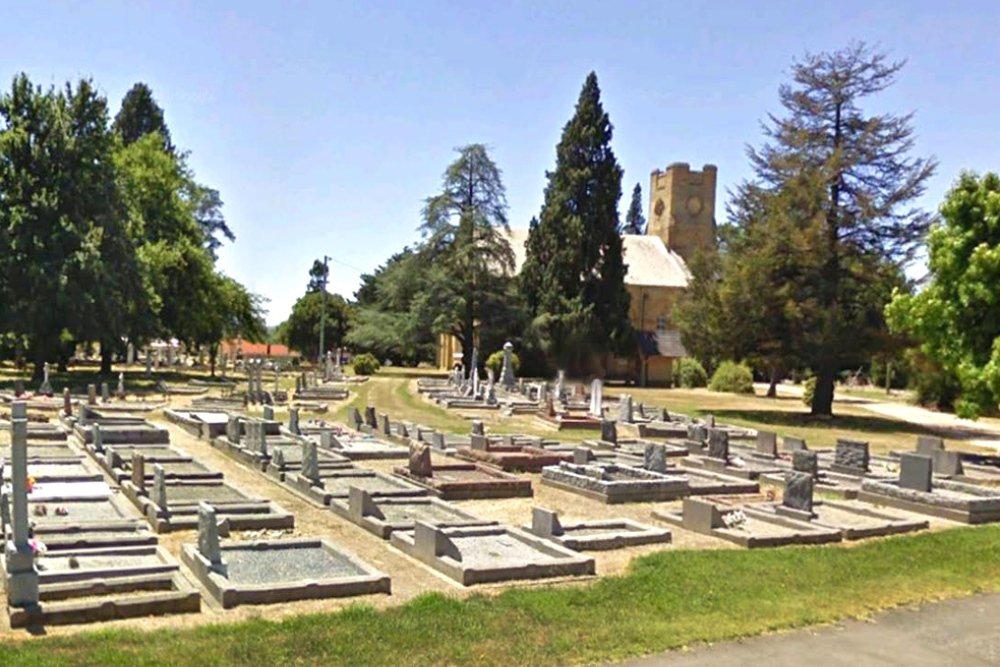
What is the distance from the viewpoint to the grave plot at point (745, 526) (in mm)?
12648

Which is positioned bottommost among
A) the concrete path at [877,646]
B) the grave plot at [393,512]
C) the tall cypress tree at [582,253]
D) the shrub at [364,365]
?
the concrete path at [877,646]

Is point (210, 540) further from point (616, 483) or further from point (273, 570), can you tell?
point (616, 483)

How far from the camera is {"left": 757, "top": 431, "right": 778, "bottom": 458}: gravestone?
23047mm

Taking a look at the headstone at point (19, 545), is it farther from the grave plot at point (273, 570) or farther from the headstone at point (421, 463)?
the headstone at point (421, 463)

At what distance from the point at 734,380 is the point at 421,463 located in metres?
42.6

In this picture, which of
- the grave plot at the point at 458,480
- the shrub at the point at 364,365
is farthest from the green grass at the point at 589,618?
the shrub at the point at 364,365

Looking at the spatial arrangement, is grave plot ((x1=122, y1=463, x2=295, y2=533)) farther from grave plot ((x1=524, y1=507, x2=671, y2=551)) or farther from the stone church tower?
the stone church tower

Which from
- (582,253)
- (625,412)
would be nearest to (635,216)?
(582,253)

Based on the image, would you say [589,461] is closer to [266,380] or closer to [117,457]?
[117,457]

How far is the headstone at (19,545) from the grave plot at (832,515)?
10.4 metres

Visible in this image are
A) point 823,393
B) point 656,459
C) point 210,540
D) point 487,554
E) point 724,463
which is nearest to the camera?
point 210,540

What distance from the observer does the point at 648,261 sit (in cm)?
7400

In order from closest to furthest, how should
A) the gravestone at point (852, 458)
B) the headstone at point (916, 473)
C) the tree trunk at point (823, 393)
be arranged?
1. the headstone at point (916, 473)
2. the gravestone at point (852, 458)
3. the tree trunk at point (823, 393)

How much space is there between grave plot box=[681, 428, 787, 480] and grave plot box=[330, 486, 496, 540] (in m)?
7.63
